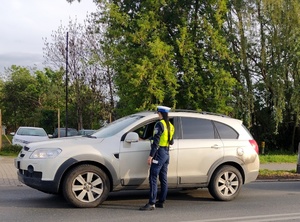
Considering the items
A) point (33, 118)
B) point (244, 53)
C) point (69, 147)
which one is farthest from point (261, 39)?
point (33, 118)

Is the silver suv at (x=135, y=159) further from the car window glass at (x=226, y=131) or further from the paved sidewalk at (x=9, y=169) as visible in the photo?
the paved sidewalk at (x=9, y=169)

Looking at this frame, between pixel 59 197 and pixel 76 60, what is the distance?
23.1m

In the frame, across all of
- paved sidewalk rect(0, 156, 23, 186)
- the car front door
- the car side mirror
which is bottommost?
paved sidewalk rect(0, 156, 23, 186)

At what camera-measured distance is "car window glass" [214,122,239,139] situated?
938cm

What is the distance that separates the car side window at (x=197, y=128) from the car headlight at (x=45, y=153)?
2.45 meters

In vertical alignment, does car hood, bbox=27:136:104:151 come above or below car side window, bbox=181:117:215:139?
below

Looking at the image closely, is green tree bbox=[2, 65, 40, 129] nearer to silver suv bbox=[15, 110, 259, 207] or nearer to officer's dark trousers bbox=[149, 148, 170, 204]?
silver suv bbox=[15, 110, 259, 207]

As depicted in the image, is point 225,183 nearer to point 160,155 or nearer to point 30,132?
point 160,155

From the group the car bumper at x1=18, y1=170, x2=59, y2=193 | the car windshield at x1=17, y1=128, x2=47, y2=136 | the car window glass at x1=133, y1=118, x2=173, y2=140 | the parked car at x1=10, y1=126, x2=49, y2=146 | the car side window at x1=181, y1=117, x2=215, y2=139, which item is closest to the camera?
the car bumper at x1=18, y1=170, x2=59, y2=193

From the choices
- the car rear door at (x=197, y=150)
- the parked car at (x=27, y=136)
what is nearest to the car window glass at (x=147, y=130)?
the car rear door at (x=197, y=150)

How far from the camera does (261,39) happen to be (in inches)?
871

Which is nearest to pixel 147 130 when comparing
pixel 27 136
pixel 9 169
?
pixel 9 169

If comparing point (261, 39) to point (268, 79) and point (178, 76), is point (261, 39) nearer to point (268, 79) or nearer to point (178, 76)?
point (268, 79)

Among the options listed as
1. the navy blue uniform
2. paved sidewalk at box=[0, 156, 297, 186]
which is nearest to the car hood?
the navy blue uniform
